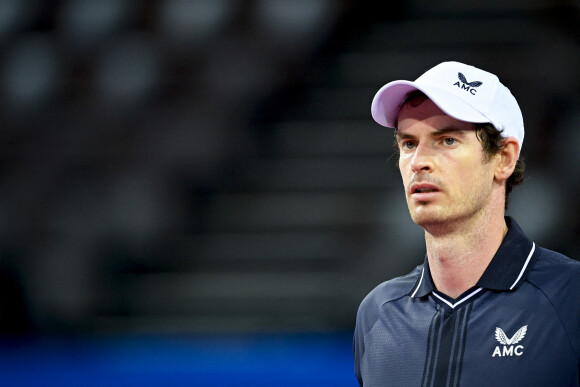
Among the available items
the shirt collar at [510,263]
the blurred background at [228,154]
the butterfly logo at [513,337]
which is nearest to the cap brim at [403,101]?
the shirt collar at [510,263]

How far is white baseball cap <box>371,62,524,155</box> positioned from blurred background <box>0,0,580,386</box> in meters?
2.64

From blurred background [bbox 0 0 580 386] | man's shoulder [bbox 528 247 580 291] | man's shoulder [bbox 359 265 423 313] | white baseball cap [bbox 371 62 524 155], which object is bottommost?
man's shoulder [bbox 528 247 580 291]

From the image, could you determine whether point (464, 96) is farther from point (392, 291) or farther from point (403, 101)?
point (392, 291)

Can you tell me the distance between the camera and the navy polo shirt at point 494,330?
5.47 feet

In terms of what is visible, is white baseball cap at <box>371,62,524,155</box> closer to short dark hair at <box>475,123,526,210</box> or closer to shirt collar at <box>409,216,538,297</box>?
short dark hair at <box>475,123,526,210</box>

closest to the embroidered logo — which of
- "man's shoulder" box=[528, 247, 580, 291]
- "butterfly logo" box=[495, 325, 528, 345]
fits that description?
"man's shoulder" box=[528, 247, 580, 291]

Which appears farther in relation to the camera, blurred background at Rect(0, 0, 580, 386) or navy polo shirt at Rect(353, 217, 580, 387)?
blurred background at Rect(0, 0, 580, 386)

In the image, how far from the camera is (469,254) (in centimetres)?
182

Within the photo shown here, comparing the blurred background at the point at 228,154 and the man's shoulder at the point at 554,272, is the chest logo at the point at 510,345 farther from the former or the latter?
the blurred background at the point at 228,154

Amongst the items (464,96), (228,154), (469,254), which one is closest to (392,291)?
(469,254)

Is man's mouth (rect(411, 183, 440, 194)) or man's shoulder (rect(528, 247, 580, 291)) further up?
man's mouth (rect(411, 183, 440, 194))

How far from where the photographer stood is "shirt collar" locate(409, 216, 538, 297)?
1789 mm

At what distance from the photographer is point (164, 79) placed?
5285mm

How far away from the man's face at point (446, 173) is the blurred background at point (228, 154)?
264 centimetres
